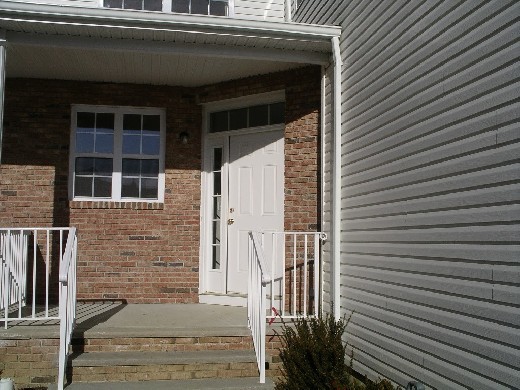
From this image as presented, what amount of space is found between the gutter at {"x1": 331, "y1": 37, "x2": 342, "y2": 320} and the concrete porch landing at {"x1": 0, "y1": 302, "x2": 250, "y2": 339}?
102cm

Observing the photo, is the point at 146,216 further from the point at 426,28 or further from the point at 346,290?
the point at 426,28

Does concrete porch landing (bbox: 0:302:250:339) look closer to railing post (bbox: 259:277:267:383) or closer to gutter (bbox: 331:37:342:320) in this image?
railing post (bbox: 259:277:267:383)

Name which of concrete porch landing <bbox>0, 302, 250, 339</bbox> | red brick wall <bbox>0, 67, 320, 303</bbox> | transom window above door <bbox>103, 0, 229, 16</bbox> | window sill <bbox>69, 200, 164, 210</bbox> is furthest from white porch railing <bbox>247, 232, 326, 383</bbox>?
transom window above door <bbox>103, 0, 229, 16</bbox>

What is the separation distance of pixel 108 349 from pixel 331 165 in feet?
9.65

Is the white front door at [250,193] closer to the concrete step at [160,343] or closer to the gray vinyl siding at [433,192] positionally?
the gray vinyl siding at [433,192]

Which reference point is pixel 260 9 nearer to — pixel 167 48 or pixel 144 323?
pixel 167 48

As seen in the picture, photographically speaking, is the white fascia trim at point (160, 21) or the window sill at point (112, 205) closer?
the white fascia trim at point (160, 21)

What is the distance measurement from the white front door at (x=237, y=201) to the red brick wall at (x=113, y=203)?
23 centimetres

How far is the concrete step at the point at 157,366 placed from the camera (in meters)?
5.12

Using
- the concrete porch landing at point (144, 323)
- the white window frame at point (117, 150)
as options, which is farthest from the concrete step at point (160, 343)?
the white window frame at point (117, 150)

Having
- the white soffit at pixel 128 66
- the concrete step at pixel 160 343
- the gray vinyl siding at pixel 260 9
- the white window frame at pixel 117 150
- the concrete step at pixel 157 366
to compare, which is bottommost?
the concrete step at pixel 157 366

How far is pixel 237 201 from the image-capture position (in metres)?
7.47

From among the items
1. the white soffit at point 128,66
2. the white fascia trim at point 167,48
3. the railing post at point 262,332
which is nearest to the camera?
the railing post at point 262,332

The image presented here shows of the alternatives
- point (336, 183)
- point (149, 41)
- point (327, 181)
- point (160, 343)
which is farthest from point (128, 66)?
point (160, 343)
